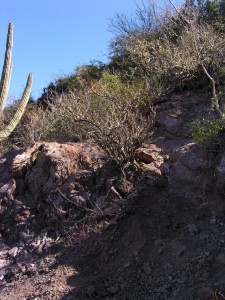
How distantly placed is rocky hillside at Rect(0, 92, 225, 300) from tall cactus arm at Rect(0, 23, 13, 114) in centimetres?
368

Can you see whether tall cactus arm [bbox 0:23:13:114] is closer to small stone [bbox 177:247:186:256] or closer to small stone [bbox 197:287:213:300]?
small stone [bbox 177:247:186:256]

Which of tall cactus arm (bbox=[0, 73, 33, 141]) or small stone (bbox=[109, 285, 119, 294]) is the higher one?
tall cactus arm (bbox=[0, 73, 33, 141])

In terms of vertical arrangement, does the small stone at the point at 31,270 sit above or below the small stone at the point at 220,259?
above

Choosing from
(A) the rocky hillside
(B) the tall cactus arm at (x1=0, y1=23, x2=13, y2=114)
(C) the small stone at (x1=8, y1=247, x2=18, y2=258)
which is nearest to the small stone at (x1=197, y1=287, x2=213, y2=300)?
(A) the rocky hillside

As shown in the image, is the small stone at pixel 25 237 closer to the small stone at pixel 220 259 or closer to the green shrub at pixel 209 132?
the green shrub at pixel 209 132

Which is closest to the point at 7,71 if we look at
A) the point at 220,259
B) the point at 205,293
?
the point at 220,259

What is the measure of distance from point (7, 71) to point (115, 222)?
651cm

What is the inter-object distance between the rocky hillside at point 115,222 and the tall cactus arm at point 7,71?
368 centimetres

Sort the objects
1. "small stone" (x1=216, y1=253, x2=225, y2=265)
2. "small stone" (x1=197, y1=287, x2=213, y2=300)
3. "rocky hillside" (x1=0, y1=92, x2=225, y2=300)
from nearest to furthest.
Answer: "small stone" (x1=197, y1=287, x2=213, y2=300) < "small stone" (x1=216, y1=253, x2=225, y2=265) < "rocky hillside" (x1=0, y1=92, x2=225, y2=300)

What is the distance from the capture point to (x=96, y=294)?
484 cm

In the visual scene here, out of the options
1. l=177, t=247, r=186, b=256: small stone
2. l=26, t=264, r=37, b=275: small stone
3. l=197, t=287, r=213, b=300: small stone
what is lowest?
l=197, t=287, r=213, b=300: small stone

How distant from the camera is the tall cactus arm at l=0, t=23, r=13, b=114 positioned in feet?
36.7

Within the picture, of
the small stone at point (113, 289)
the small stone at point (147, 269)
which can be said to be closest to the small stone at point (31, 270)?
the small stone at point (113, 289)

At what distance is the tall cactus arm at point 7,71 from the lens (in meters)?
11.2
